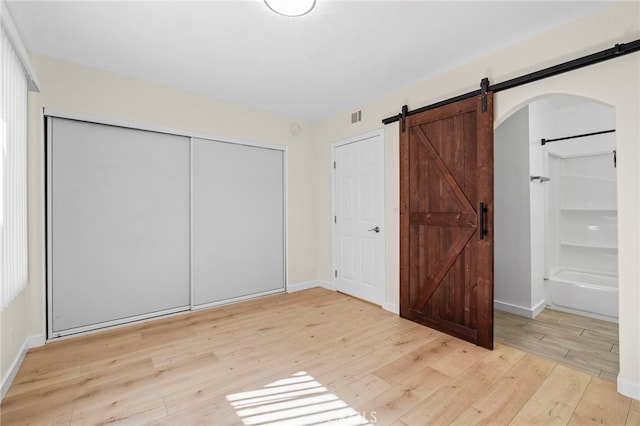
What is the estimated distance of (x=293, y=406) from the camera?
6.19ft

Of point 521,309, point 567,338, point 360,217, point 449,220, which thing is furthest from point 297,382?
point 521,309

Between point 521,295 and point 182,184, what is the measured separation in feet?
14.2

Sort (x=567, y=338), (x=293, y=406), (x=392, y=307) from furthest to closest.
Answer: (x=392, y=307) < (x=567, y=338) < (x=293, y=406)

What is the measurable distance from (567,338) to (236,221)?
154 inches

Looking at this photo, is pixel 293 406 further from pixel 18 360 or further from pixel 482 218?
pixel 18 360

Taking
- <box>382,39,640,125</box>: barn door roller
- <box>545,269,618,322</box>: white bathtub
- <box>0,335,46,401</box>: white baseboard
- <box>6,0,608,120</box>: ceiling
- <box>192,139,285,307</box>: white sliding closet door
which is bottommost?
<box>0,335,46,401</box>: white baseboard

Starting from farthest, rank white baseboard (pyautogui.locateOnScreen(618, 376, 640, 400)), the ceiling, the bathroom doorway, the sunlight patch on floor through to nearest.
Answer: the bathroom doorway < the ceiling < white baseboard (pyautogui.locateOnScreen(618, 376, 640, 400)) < the sunlight patch on floor

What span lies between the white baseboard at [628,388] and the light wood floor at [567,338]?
0.16 meters

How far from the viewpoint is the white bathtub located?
3222 mm

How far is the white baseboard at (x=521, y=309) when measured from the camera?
342 cm

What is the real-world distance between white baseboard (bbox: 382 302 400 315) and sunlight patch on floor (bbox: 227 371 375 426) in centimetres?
167

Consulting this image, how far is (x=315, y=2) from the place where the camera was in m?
2.04

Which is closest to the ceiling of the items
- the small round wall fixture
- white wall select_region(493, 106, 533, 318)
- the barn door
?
the small round wall fixture

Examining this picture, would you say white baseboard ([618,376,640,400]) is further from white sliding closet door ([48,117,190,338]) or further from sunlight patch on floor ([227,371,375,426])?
white sliding closet door ([48,117,190,338])
